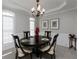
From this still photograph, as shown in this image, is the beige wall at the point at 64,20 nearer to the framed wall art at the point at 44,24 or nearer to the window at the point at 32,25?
the framed wall art at the point at 44,24

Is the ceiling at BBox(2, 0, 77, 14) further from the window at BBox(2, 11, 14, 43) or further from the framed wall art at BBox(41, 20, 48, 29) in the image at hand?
the framed wall art at BBox(41, 20, 48, 29)

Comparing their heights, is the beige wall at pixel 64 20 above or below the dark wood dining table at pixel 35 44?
above

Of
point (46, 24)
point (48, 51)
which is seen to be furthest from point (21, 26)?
point (48, 51)

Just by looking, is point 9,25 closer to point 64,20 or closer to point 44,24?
point 44,24

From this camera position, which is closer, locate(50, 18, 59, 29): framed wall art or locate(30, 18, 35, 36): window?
locate(50, 18, 59, 29): framed wall art

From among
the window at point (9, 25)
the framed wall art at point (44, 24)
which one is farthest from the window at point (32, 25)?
the window at point (9, 25)

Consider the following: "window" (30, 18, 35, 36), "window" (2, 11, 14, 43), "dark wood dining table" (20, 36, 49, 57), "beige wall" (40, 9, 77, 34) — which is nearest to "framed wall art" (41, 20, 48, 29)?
"beige wall" (40, 9, 77, 34)

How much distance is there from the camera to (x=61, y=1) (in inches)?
77.5

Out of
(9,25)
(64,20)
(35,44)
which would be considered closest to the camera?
(35,44)

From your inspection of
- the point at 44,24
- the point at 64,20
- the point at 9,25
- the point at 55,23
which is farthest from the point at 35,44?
the point at 9,25

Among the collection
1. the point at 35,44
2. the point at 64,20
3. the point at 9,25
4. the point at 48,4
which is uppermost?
the point at 48,4

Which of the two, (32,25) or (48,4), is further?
(32,25)

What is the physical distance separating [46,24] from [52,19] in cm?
23

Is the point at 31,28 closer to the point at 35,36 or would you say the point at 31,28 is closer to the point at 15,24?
the point at 35,36
